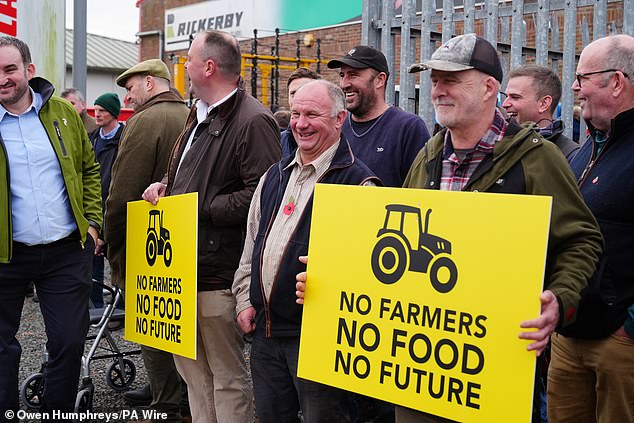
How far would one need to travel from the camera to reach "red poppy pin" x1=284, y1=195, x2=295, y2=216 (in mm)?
3605

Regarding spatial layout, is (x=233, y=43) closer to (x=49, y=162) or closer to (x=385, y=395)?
(x=49, y=162)

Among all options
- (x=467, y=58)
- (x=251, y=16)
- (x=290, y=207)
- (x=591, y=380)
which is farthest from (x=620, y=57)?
(x=251, y=16)

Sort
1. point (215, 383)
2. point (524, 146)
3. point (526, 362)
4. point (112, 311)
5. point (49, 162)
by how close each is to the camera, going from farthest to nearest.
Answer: point (112, 311)
point (49, 162)
point (215, 383)
point (524, 146)
point (526, 362)

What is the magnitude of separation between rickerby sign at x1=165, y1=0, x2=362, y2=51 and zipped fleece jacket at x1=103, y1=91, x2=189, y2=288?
18.4 meters

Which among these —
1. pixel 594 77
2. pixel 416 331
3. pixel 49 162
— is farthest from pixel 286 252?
pixel 49 162

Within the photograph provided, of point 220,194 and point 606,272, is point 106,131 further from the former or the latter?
point 606,272

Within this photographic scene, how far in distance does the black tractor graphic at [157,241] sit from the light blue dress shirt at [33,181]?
23.7 inches

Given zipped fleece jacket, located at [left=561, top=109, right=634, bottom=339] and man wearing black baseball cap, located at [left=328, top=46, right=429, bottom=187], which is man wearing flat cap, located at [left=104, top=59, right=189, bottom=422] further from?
zipped fleece jacket, located at [left=561, top=109, right=634, bottom=339]

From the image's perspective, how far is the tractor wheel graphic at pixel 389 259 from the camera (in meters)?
2.96

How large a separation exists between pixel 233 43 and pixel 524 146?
219 cm

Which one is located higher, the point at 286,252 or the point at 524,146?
the point at 524,146

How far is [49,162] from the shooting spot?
4.73 m

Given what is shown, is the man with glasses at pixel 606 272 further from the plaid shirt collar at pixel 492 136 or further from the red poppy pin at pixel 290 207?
the red poppy pin at pixel 290 207

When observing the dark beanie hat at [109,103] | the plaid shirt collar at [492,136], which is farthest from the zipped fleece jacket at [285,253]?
the dark beanie hat at [109,103]
